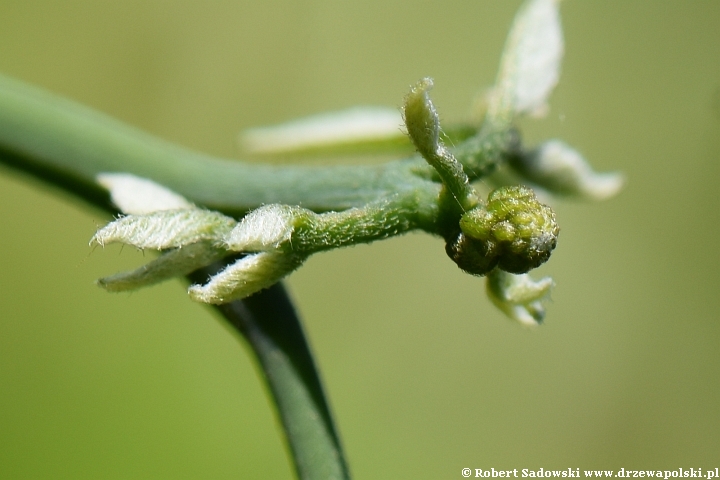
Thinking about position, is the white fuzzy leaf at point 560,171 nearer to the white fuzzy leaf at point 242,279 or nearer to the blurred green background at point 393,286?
the white fuzzy leaf at point 242,279

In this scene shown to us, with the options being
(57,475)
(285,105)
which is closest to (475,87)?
(285,105)

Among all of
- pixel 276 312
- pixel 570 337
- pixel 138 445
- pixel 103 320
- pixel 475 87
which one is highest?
pixel 475 87

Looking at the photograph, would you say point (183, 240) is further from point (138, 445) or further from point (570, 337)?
point (570, 337)

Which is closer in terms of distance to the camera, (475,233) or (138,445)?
(475,233)

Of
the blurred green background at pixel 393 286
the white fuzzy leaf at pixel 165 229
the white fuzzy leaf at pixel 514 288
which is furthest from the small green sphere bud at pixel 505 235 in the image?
the blurred green background at pixel 393 286

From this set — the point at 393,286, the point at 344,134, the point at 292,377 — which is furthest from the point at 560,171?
the point at 393,286
